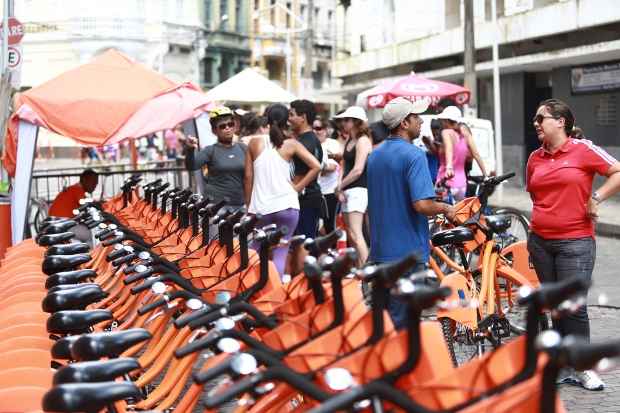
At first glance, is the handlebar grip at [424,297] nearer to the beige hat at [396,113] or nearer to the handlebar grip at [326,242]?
the handlebar grip at [326,242]

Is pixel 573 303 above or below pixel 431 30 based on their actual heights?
below

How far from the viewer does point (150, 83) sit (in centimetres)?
1398

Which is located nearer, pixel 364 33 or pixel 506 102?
pixel 506 102

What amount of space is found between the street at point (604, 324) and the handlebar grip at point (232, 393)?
3.62ft

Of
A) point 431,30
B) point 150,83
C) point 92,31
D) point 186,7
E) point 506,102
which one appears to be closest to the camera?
point 150,83

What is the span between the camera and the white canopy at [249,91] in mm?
18250

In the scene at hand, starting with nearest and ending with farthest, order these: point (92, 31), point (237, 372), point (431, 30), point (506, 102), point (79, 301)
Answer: point (237, 372), point (79, 301), point (506, 102), point (431, 30), point (92, 31)

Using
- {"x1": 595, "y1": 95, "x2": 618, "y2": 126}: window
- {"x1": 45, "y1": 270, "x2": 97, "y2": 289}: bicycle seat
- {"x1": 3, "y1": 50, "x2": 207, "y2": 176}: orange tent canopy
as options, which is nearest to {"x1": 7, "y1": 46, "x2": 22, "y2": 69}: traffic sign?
{"x1": 3, "y1": 50, "x2": 207, "y2": 176}: orange tent canopy

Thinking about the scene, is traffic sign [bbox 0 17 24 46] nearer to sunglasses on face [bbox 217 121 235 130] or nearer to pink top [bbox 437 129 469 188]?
sunglasses on face [bbox 217 121 235 130]

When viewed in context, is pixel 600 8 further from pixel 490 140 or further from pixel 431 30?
pixel 431 30

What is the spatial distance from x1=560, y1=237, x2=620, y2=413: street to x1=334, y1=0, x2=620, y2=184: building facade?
789 centimetres

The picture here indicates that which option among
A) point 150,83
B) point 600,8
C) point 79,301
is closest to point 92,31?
point 600,8

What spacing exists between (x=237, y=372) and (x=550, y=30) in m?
22.1

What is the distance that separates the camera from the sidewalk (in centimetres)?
1762
